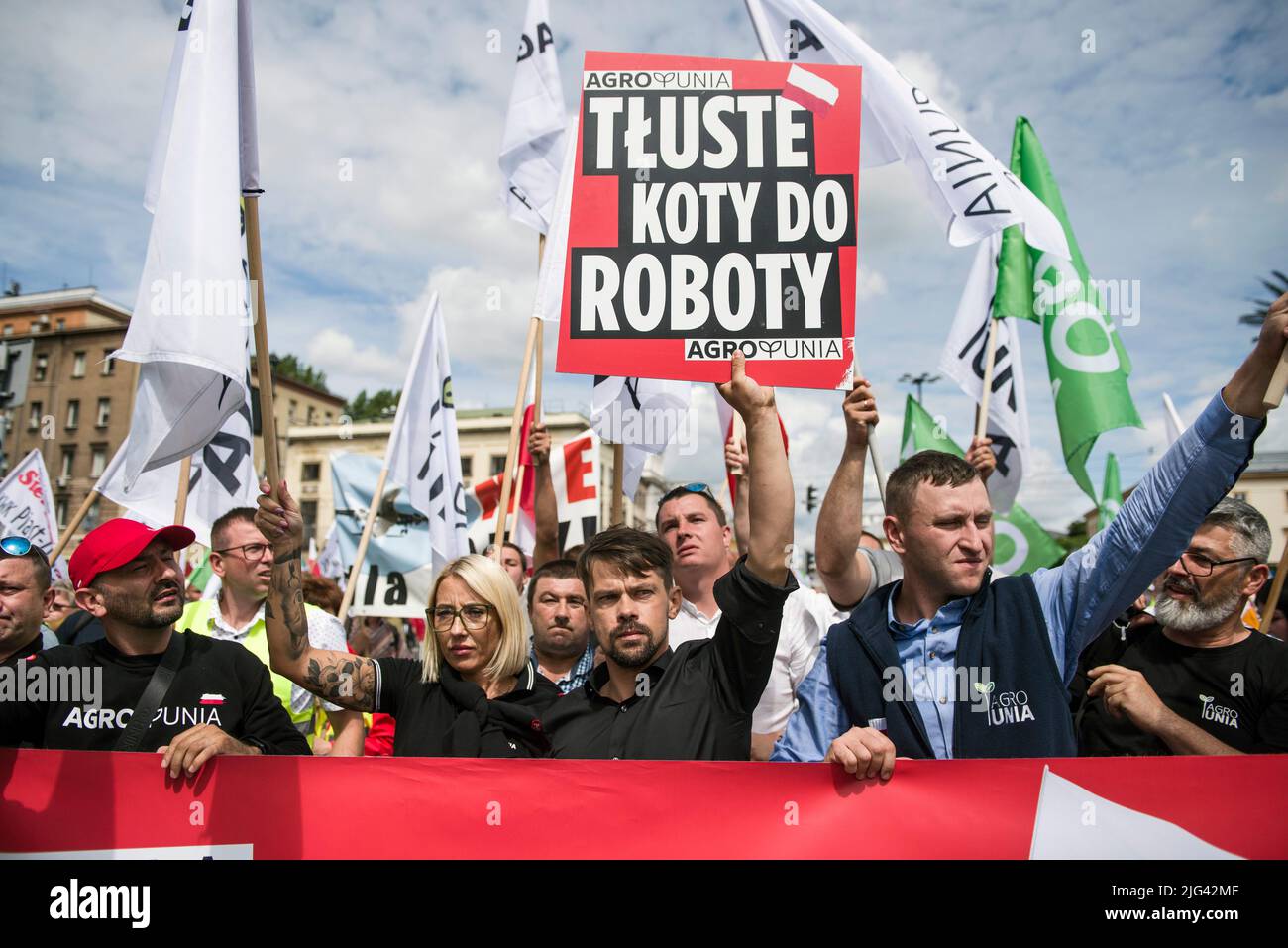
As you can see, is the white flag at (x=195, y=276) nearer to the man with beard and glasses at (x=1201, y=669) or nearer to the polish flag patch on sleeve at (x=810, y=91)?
Result: the polish flag patch on sleeve at (x=810, y=91)

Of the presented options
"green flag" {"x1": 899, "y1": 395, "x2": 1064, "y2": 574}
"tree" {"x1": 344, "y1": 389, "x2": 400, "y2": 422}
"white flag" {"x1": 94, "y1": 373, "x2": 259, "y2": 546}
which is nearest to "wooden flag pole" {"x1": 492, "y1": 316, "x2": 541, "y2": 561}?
"white flag" {"x1": 94, "y1": 373, "x2": 259, "y2": 546}

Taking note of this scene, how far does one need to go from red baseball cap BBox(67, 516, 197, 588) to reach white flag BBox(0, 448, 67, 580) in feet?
18.0

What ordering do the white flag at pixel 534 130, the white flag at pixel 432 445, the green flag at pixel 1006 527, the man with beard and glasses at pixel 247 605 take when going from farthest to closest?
the green flag at pixel 1006 527 < the white flag at pixel 432 445 < the white flag at pixel 534 130 < the man with beard and glasses at pixel 247 605

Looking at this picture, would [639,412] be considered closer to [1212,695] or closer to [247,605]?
[247,605]

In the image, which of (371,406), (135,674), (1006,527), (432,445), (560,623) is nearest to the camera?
(135,674)

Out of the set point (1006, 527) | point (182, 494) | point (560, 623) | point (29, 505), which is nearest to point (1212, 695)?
point (560, 623)

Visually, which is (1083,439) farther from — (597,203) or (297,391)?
(297,391)

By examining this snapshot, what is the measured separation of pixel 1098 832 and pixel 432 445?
19.4ft

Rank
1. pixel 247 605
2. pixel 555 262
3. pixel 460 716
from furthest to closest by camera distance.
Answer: pixel 555 262
pixel 247 605
pixel 460 716

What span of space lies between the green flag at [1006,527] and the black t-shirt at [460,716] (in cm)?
654

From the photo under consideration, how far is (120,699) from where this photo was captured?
10.6 ft

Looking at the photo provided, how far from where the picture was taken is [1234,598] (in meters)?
3.48

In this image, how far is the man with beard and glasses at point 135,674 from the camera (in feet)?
10.4

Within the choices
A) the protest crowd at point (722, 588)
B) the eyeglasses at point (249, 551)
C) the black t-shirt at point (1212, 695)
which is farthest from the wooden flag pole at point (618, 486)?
the black t-shirt at point (1212, 695)
